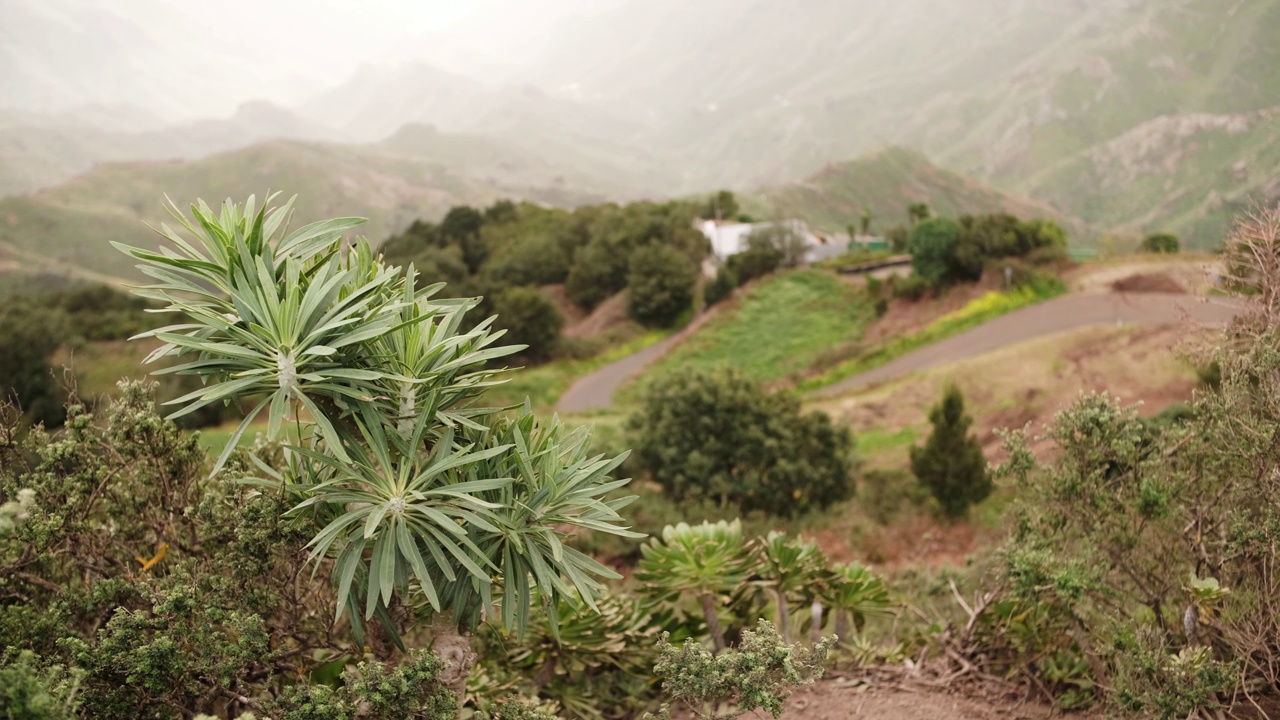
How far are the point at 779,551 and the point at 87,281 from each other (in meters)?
139

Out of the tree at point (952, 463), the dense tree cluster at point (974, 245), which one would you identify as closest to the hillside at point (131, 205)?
the dense tree cluster at point (974, 245)

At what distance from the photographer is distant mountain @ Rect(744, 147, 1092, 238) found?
144000 mm

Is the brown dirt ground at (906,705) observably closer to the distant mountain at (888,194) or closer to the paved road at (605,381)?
the paved road at (605,381)

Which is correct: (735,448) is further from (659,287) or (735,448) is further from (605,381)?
(659,287)

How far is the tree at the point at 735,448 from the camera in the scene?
58.4 feet

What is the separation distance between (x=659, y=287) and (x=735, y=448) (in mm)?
30620

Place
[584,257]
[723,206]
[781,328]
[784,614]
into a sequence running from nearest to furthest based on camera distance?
[784,614]
[781,328]
[584,257]
[723,206]

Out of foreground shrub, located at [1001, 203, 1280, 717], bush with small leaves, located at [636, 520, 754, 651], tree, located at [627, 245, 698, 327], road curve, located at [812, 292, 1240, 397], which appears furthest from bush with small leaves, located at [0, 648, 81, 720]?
tree, located at [627, 245, 698, 327]

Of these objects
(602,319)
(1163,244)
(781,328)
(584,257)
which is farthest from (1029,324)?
(584,257)

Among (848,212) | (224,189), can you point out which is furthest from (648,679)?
(224,189)

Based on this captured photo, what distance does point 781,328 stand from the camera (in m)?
41.5

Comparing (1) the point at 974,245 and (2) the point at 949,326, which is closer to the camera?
(2) the point at 949,326

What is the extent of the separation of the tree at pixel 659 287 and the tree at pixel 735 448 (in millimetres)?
28556

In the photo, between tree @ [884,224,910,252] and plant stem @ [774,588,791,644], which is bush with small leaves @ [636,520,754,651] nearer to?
plant stem @ [774,588,791,644]
